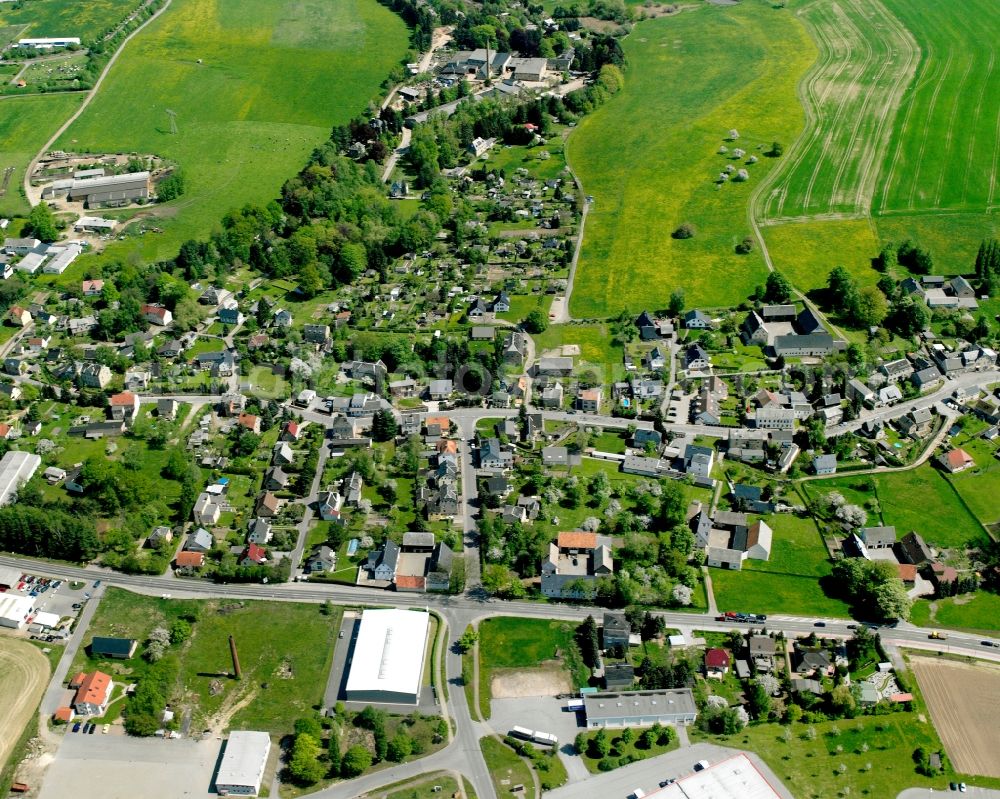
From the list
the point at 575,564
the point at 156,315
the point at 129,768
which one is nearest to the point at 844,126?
the point at 575,564

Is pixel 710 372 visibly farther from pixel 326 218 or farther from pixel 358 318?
pixel 326 218

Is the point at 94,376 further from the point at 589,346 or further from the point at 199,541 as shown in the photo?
the point at 589,346

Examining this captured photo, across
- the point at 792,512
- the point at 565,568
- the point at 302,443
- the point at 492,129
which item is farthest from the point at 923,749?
the point at 492,129

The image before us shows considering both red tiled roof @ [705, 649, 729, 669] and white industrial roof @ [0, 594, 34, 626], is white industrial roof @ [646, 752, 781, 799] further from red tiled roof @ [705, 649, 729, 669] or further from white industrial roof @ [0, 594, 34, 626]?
white industrial roof @ [0, 594, 34, 626]

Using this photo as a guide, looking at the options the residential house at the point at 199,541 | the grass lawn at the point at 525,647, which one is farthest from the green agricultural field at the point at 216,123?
the grass lawn at the point at 525,647

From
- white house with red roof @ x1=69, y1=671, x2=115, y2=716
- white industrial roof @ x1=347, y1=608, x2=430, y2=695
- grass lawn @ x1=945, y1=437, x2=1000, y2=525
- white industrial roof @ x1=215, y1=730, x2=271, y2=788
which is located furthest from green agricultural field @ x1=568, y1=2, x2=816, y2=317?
white house with red roof @ x1=69, y1=671, x2=115, y2=716
